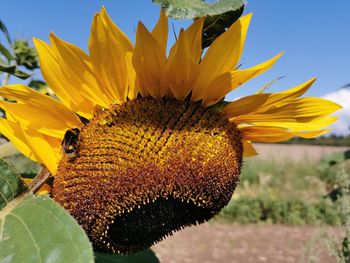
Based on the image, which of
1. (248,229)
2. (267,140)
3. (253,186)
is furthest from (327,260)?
(267,140)

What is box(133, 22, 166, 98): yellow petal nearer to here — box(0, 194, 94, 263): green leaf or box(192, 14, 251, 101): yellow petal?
box(192, 14, 251, 101): yellow petal

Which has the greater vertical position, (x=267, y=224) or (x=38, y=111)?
(x=38, y=111)

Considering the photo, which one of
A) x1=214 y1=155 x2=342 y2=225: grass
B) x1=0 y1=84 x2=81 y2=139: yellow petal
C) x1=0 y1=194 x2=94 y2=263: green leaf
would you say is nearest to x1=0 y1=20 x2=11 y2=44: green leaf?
x1=0 y1=84 x2=81 y2=139: yellow petal

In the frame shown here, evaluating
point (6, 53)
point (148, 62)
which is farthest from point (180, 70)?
point (6, 53)

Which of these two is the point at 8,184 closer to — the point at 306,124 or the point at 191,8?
the point at 191,8

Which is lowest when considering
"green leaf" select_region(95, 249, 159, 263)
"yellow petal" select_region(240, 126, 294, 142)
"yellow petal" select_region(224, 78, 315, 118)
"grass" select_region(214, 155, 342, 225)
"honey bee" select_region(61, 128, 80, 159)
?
"grass" select_region(214, 155, 342, 225)
